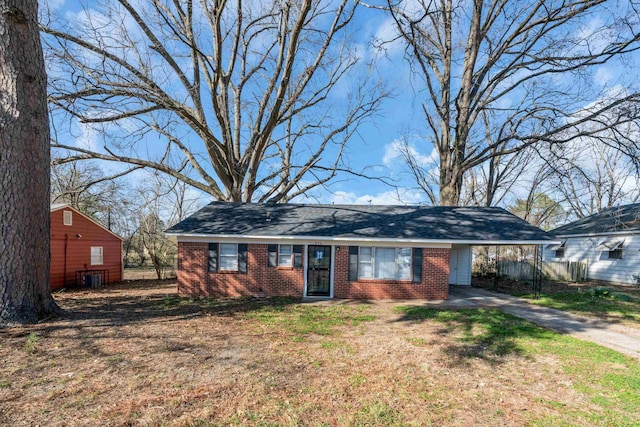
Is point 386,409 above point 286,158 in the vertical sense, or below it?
below

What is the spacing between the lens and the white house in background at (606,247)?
15.9 metres

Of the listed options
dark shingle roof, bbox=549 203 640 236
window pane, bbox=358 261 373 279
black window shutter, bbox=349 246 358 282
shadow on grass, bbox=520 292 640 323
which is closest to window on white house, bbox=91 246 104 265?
black window shutter, bbox=349 246 358 282

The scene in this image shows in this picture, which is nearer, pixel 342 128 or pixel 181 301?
pixel 181 301

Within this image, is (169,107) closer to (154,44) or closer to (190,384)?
(154,44)

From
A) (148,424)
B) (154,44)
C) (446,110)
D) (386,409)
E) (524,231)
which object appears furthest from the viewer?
(446,110)

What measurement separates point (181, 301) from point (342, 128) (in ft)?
42.0

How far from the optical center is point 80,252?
587 inches

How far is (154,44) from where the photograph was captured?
1067cm

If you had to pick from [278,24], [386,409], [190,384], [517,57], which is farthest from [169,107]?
[517,57]

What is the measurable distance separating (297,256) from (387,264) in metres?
3.38

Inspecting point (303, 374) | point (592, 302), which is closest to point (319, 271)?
point (303, 374)

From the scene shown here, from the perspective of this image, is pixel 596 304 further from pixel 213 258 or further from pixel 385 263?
pixel 213 258

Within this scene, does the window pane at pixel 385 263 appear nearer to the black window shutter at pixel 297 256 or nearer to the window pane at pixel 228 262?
the black window shutter at pixel 297 256

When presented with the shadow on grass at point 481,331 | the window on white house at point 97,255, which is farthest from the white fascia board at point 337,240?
the window on white house at point 97,255
